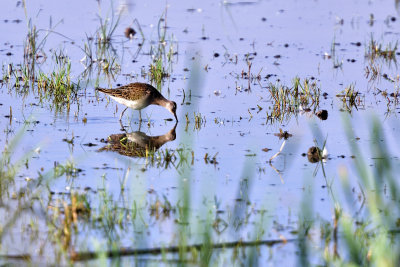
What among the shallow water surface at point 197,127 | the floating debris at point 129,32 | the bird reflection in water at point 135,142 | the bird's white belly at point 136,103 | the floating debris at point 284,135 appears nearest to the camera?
the shallow water surface at point 197,127

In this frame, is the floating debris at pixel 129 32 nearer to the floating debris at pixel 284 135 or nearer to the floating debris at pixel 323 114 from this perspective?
the floating debris at pixel 323 114

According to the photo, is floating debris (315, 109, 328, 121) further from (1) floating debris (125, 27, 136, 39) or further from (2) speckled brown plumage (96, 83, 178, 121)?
(1) floating debris (125, 27, 136, 39)

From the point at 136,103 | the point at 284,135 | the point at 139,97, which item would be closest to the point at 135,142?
the point at 136,103

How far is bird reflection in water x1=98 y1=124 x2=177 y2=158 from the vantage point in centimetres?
956

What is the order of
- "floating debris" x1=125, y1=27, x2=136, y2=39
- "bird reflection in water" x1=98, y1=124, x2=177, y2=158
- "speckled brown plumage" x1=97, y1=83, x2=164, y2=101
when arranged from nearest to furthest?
"bird reflection in water" x1=98, y1=124, x2=177, y2=158
"speckled brown plumage" x1=97, y1=83, x2=164, y2=101
"floating debris" x1=125, y1=27, x2=136, y2=39

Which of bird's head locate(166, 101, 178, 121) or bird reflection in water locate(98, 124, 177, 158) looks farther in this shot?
bird's head locate(166, 101, 178, 121)

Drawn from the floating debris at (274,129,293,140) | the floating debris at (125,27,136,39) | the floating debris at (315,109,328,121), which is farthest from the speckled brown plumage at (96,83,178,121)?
the floating debris at (125,27,136,39)

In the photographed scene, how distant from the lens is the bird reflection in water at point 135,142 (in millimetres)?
9559

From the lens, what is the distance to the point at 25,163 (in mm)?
8547

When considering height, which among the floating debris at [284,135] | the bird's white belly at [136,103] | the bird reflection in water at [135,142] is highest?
the bird's white belly at [136,103]

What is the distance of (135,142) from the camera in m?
10.1

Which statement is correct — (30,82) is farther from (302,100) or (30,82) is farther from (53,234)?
(53,234)

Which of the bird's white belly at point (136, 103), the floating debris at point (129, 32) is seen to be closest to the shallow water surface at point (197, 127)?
the bird's white belly at point (136, 103)

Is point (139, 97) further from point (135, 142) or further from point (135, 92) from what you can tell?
point (135, 142)
